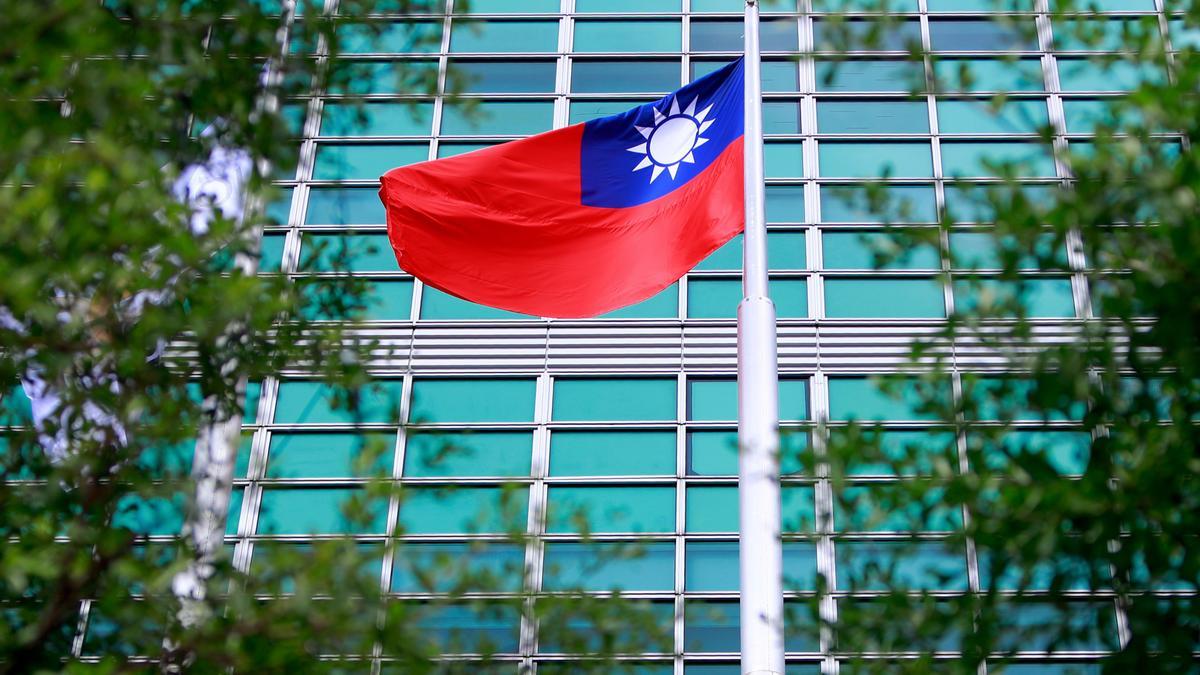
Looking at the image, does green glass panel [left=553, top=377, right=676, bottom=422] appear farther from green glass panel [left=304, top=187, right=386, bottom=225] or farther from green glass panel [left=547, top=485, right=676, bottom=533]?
green glass panel [left=304, top=187, right=386, bottom=225]

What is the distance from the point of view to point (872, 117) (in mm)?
21156

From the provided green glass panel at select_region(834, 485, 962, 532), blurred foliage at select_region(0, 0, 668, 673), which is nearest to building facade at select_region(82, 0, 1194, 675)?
blurred foliage at select_region(0, 0, 668, 673)

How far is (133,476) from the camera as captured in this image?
6.83 metres

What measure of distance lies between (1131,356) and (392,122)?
16.2 meters

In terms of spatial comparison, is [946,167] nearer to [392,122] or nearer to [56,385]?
[392,122]

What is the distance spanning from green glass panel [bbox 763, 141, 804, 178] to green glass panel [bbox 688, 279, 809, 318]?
1915 millimetres

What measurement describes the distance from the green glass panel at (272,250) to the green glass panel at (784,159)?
6971 mm

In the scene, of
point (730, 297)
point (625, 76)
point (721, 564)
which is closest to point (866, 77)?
point (625, 76)

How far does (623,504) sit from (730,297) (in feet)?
11.1

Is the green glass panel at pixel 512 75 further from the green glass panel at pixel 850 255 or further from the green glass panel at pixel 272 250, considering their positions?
the green glass panel at pixel 850 255

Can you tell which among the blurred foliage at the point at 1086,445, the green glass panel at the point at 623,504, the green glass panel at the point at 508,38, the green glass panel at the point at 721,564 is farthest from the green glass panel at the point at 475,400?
the blurred foliage at the point at 1086,445

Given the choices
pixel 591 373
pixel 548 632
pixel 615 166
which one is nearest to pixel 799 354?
pixel 591 373

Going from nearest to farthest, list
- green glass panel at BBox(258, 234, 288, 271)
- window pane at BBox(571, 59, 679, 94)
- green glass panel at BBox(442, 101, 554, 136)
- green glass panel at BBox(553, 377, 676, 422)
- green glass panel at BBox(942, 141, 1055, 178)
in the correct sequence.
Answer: green glass panel at BBox(553, 377, 676, 422), green glass panel at BBox(258, 234, 288, 271), green glass panel at BBox(942, 141, 1055, 178), green glass panel at BBox(442, 101, 554, 136), window pane at BBox(571, 59, 679, 94)

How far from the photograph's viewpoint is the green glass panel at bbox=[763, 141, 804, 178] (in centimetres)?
2048
